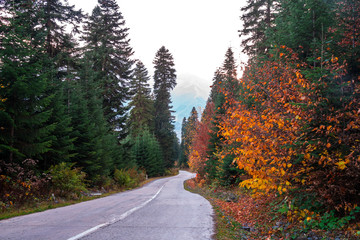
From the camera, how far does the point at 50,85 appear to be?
13.0m

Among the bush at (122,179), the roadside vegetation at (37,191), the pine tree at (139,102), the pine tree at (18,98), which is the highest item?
the pine tree at (139,102)

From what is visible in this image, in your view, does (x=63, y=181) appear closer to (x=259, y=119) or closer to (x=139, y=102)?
(x=259, y=119)

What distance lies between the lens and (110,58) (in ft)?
78.8

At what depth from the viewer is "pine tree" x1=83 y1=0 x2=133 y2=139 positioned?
23.7 m

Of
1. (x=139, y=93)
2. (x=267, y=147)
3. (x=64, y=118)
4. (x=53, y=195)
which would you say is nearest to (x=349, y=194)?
(x=267, y=147)

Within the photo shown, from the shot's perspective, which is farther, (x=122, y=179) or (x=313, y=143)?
(x=122, y=179)

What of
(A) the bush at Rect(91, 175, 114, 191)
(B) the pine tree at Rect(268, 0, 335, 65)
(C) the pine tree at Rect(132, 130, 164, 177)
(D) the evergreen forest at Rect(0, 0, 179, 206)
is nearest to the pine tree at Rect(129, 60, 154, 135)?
(C) the pine tree at Rect(132, 130, 164, 177)

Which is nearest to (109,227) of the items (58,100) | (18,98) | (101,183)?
(18,98)

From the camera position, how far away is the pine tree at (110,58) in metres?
23.7

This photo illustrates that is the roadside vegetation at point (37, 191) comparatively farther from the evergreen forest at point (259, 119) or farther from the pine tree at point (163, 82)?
the pine tree at point (163, 82)

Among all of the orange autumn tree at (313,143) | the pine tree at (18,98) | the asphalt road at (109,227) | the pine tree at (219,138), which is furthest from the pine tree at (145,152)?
the orange autumn tree at (313,143)

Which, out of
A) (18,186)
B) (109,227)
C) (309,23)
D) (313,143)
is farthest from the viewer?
(18,186)

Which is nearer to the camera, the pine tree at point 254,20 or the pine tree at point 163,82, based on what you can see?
the pine tree at point 254,20

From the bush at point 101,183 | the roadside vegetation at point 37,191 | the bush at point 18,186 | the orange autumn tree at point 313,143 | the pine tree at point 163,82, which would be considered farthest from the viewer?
the pine tree at point 163,82
